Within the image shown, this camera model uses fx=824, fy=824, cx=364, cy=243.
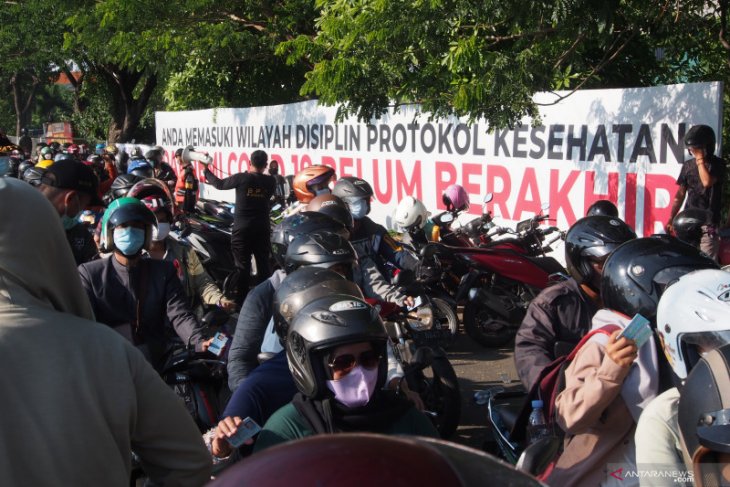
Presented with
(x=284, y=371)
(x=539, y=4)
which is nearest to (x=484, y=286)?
Result: (x=539, y=4)

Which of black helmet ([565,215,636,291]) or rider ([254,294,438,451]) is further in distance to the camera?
black helmet ([565,215,636,291])

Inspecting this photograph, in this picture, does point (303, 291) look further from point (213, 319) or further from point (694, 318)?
point (213, 319)

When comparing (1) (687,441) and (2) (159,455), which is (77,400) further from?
(1) (687,441)

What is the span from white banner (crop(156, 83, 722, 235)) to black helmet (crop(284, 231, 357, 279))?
5.65 m

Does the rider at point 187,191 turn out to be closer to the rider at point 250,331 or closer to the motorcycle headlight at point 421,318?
the motorcycle headlight at point 421,318

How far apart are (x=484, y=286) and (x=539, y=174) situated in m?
2.96

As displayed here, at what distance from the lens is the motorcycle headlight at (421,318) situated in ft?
20.8

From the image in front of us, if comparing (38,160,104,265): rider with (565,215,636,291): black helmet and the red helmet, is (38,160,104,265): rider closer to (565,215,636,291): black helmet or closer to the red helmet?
the red helmet

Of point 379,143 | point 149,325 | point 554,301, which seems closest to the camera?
point 554,301

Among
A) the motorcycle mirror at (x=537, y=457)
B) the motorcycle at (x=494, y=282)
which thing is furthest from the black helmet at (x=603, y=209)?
the motorcycle mirror at (x=537, y=457)

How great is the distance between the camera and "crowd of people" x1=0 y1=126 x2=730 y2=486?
1.95 meters

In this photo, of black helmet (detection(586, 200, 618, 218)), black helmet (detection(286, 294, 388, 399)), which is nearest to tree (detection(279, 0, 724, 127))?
black helmet (detection(586, 200, 618, 218))

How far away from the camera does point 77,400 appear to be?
1.97 meters

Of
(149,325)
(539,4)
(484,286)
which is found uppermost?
(539,4)
